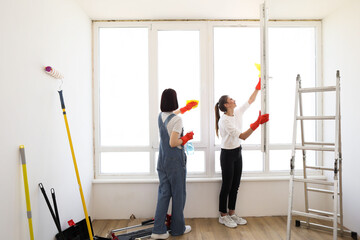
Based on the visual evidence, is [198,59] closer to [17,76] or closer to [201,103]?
[201,103]

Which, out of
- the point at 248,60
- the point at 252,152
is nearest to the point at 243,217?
the point at 252,152

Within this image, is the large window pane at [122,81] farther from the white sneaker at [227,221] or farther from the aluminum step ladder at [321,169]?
the aluminum step ladder at [321,169]

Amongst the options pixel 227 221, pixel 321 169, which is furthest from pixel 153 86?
pixel 321 169

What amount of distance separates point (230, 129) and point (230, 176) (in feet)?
1.78

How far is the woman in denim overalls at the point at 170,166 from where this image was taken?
7.97 ft

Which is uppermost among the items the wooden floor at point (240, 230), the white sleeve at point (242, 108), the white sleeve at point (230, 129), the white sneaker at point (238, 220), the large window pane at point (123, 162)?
the white sleeve at point (242, 108)

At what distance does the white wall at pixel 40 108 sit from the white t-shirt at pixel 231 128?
5.17 feet

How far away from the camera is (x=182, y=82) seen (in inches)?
125

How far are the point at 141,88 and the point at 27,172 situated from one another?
1.72 meters

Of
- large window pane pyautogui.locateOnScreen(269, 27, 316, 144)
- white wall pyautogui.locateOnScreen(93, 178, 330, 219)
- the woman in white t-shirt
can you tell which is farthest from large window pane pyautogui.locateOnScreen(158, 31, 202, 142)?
large window pane pyautogui.locateOnScreen(269, 27, 316, 144)

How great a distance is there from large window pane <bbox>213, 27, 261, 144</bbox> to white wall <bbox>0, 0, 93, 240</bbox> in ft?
5.33

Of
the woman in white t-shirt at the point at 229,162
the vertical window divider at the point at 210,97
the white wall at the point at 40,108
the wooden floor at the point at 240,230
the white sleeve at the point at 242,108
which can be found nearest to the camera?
the white wall at the point at 40,108

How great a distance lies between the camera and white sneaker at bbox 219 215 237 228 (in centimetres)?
276

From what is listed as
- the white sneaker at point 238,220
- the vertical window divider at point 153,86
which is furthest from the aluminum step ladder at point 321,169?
the vertical window divider at point 153,86
